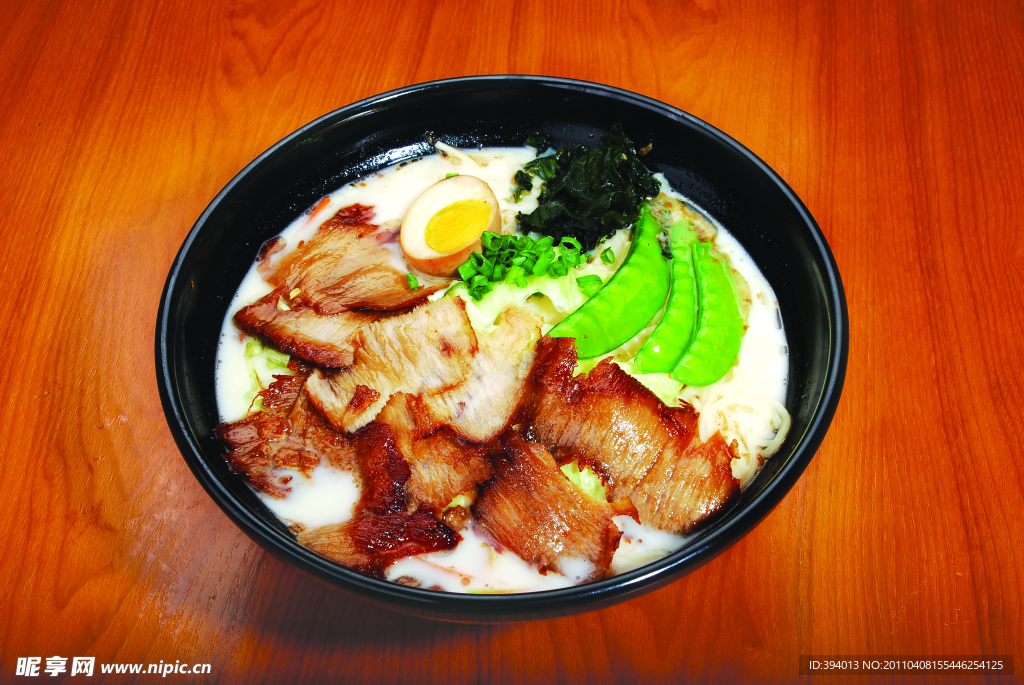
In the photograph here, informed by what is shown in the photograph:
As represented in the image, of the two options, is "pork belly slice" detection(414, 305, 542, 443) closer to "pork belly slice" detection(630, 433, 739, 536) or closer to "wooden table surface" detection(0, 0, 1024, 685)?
"pork belly slice" detection(630, 433, 739, 536)

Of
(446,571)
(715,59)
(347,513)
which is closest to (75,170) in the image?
(347,513)

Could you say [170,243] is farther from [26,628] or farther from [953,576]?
[953,576]

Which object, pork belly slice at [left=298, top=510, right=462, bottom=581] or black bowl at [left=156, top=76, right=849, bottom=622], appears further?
pork belly slice at [left=298, top=510, right=462, bottom=581]

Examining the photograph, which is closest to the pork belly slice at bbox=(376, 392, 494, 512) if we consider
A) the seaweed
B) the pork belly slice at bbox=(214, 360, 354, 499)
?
the pork belly slice at bbox=(214, 360, 354, 499)

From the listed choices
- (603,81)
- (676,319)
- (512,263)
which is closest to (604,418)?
(676,319)

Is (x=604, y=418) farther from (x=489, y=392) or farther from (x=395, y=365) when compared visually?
(x=395, y=365)

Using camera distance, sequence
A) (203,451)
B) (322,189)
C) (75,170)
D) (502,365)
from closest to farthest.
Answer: (203,451), (502,365), (322,189), (75,170)
